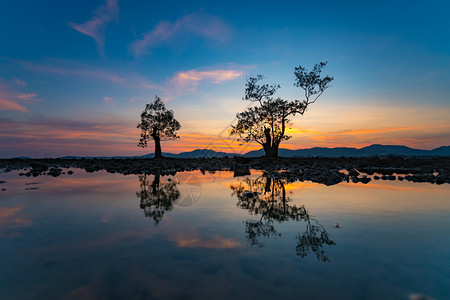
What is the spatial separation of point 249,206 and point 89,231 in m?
3.71

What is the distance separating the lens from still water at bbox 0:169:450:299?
91.4 inches

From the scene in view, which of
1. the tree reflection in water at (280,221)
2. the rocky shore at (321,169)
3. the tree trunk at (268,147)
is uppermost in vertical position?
the tree trunk at (268,147)

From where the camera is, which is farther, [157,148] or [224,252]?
[157,148]

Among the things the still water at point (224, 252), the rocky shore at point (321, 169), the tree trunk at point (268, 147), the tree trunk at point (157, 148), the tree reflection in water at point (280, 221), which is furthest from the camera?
the tree trunk at point (157, 148)

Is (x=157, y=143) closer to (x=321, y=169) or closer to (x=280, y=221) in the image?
(x=321, y=169)

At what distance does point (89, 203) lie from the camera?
6684 millimetres

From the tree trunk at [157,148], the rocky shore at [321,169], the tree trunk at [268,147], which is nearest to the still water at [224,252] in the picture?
the rocky shore at [321,169]

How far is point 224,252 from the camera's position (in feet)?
10.6

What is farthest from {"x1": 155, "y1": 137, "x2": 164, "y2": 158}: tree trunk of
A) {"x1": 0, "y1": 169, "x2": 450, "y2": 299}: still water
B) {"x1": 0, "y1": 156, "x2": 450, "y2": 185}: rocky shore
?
{"x1": 0, "y1": 169, "x2": 450, "y2": 299}: still water

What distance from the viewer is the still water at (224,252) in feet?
7.62

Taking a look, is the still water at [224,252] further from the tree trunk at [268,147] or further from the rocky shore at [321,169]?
the tree trunk at [268,147]

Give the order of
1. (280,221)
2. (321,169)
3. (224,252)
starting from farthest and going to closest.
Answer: (321,169) → (280,221) → (224,252)

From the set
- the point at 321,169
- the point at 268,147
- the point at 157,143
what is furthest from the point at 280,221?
the point at 157,143

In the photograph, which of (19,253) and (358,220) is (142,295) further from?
(358,220)
